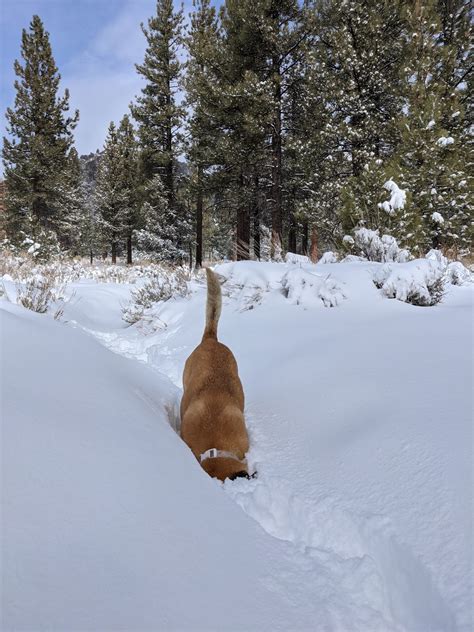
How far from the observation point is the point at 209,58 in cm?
1080

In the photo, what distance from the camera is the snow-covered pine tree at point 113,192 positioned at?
2458 cm

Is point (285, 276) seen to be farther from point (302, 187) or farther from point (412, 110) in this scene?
point (302, 187)

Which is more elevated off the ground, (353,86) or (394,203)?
(353,86)

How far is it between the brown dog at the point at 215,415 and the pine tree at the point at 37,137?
17.6 m

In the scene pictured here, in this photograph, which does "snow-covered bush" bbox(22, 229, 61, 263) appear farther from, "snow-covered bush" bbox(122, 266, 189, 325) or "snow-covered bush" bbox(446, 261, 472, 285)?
"snow-covered bush" bbox(446, 261, 472, 285)

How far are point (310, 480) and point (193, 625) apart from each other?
3.37 ft

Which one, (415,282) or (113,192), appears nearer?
(415,282)

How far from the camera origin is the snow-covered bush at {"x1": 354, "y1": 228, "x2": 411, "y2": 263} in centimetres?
580

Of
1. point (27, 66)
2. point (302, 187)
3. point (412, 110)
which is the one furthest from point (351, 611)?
point (27, 66)

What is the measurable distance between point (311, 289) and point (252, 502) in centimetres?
324

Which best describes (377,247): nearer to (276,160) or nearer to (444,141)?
(444,141)

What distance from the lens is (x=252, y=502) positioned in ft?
5.17

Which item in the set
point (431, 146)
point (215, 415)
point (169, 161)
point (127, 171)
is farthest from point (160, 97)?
point (215, 415)

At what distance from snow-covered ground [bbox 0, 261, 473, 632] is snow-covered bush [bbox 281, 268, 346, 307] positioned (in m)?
1.63
